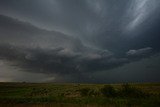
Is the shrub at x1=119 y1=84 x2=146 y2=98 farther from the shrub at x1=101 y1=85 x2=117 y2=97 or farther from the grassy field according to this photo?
the shrub at x1=101 y1=85 x2=117 y2=97

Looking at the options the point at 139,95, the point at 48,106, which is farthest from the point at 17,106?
the point at 139,95

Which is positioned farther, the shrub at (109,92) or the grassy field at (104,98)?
the shrub at (109,92)

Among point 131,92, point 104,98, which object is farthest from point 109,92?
point 104,98

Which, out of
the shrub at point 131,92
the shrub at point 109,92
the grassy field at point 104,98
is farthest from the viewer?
the shrub at point 109,92

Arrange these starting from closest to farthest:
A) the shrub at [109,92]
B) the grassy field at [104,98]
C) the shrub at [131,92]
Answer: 1. the grassy field at [104,98]
2. the shrub at [131,92]
3. the shrub at [109,92]

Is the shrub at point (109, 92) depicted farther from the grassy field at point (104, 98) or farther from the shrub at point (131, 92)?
the shrub at point (131, 92)

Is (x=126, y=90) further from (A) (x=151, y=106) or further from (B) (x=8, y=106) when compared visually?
(B) (x=8, y=106)

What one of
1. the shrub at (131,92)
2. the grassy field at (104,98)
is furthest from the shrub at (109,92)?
the shrub at (131,92)

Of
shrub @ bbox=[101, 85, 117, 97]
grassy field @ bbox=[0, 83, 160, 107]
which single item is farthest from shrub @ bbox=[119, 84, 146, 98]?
shrub @ bbox=[101, 85, 117, 97]

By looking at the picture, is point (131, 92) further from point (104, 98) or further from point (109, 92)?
point (104, 98)

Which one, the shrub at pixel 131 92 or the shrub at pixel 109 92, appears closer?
the shrub at pixel 131 92

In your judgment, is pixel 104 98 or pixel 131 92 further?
pixel 131 92

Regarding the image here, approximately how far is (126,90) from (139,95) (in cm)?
318

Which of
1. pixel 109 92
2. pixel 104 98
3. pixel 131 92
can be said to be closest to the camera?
pixel 104 98
